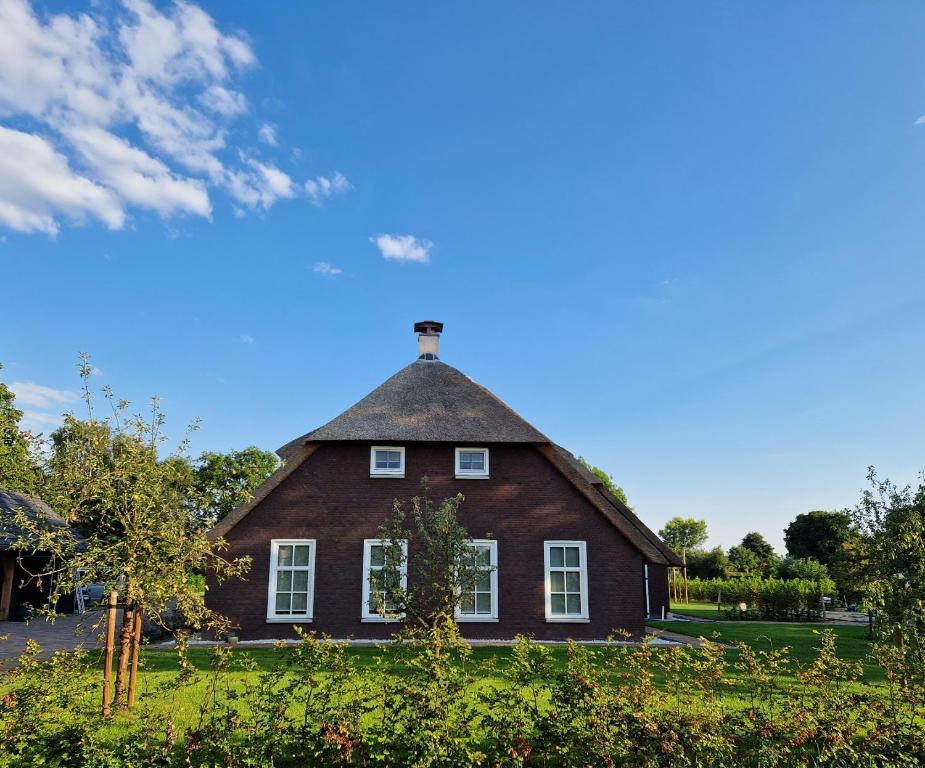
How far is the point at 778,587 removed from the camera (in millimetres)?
27984

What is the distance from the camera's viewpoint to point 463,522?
54.9 feet

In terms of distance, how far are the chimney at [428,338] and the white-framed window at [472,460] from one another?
4640 millimetres

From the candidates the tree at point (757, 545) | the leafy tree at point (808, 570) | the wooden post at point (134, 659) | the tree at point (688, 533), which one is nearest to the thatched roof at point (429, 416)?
the wooden post at point (134, 659)

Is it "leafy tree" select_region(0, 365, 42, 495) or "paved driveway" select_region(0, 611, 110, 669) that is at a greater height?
"leafy tree" select_region(0, 365, 42, 495)

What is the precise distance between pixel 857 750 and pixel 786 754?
90 centimetres

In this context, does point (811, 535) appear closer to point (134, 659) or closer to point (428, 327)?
point (428, 327)

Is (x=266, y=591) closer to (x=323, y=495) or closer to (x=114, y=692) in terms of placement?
(x=323, y=495)

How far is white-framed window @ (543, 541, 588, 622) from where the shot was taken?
1647 centimetres

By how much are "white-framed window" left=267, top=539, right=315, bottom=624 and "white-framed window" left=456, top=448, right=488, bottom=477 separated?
4.33 m

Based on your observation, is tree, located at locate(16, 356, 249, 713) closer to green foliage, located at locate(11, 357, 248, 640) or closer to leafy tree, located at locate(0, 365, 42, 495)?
green foliage, located at locate(11, 357, 248, 640)

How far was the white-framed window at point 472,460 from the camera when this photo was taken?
17.1m

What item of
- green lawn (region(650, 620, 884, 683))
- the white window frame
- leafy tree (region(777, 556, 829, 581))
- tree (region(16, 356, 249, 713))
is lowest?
green lawn (region(650, 620, 884, 683))

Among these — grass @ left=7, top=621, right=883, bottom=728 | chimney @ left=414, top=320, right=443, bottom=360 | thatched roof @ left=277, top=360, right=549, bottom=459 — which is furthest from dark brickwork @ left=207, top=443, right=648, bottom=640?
chimney @ left=414, top=320, right=443, bottom=360

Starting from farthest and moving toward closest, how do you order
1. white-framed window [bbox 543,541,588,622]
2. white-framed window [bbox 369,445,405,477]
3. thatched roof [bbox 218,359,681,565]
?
white-framed window [bbox 369,445,405,477] → thatched roof [bbox 218,359,681,565] → white-framed window [bbox 543,541,588,622]
